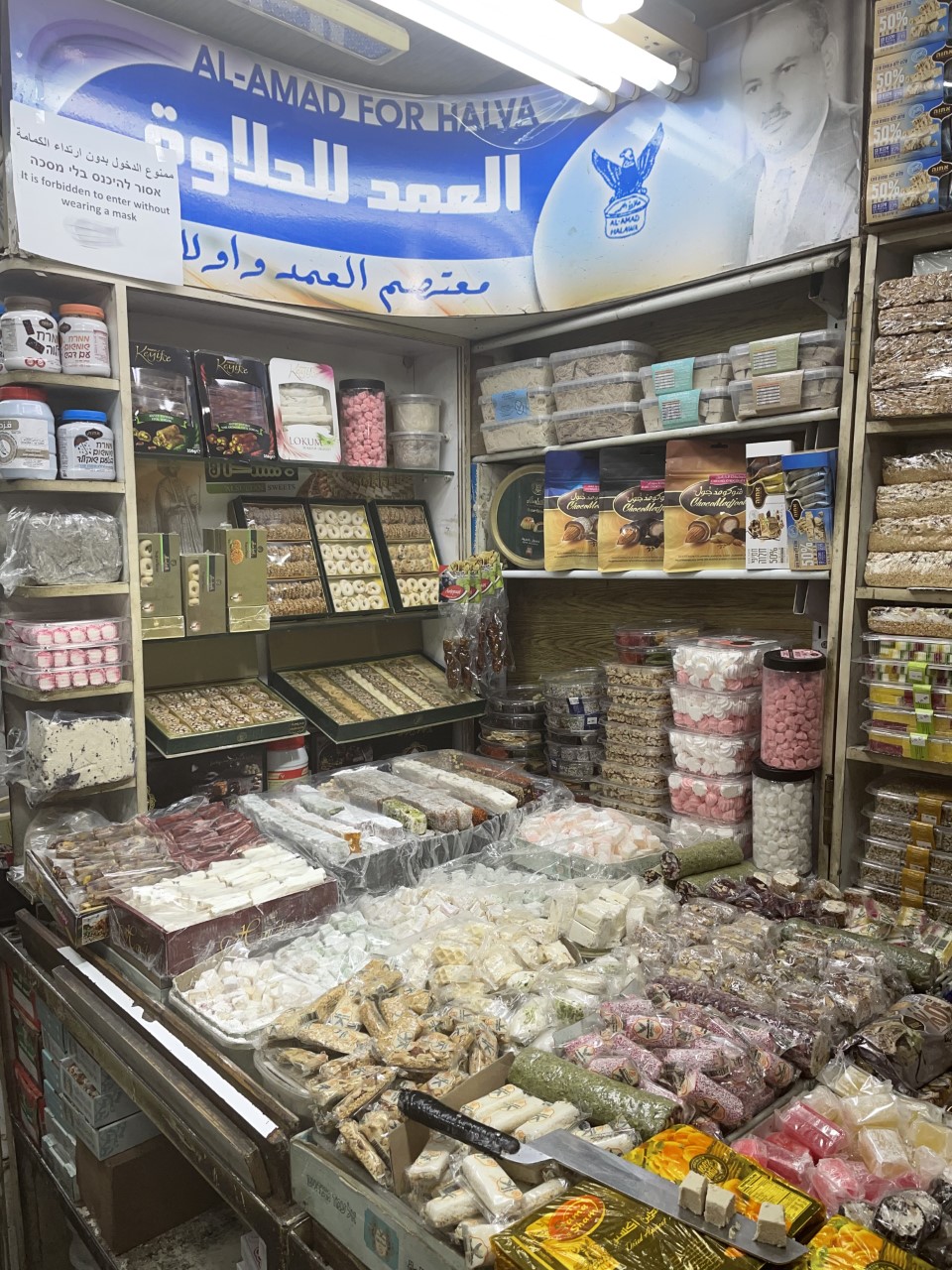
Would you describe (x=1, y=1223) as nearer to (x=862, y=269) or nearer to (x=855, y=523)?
(x=855, y=523)

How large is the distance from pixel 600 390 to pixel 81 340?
5.44 feet

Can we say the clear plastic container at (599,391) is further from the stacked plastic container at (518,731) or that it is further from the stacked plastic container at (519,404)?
the stacked plastic container at (518,731)

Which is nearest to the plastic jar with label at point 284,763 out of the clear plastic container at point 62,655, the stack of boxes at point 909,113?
the clear plastic container at point 62,655

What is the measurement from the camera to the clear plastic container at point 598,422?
305 cm

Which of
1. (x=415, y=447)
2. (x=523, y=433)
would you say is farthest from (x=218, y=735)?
(x=523, y=433)

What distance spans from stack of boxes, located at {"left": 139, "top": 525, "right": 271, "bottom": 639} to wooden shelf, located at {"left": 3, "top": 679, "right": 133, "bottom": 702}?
0.18 meters

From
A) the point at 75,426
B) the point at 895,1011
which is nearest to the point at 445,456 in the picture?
the point at 75,426

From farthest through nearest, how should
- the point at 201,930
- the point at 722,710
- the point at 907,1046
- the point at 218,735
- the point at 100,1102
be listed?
the point at 218,735
the point at 722,710
the point at 100,1102
the point at 201,930
the point at 907,1046

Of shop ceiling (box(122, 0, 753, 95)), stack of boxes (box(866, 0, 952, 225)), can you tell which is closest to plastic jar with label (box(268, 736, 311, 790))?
shop ceiling (box(122, 0, 753, 95))

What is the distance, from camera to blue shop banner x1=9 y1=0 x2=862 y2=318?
8.16ft

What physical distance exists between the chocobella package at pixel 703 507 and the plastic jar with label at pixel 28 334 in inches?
74.2

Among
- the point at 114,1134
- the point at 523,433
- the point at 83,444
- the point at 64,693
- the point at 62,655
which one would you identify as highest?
the point at 523,433

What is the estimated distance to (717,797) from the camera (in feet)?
9.15

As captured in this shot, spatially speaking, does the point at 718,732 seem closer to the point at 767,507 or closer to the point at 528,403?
the point at 767,507
